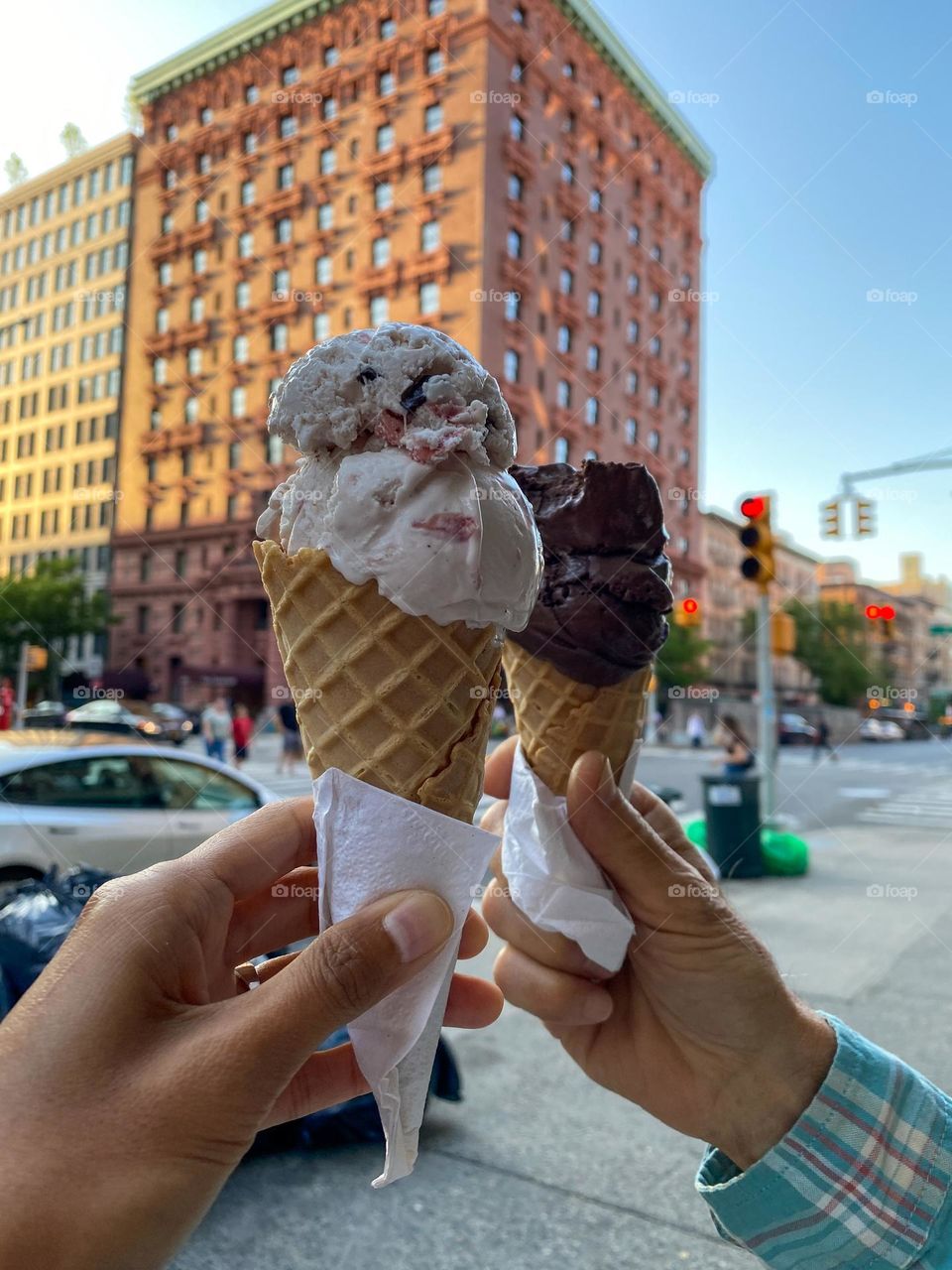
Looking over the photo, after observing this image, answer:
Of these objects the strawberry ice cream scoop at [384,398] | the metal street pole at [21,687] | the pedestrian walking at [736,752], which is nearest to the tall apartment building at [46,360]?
the strawberry ice cream scoop at [384,398]

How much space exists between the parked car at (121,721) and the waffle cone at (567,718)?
5.97m

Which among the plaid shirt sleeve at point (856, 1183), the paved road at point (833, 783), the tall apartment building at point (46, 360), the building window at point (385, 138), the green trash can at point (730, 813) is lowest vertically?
the paved road at point (833, 783)

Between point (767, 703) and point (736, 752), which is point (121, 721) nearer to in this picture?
point (736, 752)

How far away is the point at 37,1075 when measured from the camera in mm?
935

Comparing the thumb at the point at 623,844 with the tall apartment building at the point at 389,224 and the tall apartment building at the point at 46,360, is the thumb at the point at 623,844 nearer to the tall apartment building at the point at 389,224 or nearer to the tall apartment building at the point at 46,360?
the tall apartment building at the point at 46,360

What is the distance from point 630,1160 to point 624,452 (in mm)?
29414

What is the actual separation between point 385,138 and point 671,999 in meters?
33.5

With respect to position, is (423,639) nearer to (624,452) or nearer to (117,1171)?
(117,1171)

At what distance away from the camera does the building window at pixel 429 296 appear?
1044 inches

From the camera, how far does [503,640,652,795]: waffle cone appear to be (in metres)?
1.88

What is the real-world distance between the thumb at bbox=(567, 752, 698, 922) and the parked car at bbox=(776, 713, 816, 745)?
32577 mm

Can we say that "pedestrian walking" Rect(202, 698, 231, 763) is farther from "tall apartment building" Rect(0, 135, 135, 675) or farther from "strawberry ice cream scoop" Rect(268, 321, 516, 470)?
"strawberry ice cream scoop" Rect(268, 321, 516, 470)

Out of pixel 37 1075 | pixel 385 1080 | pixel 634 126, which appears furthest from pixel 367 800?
pixel 634 126

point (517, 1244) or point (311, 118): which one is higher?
point (311, 118)
